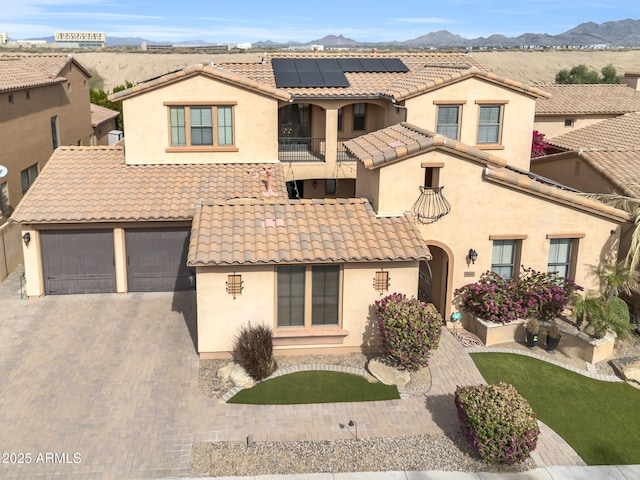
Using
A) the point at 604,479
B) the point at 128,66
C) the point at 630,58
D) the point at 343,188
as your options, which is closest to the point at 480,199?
the point at 604,479

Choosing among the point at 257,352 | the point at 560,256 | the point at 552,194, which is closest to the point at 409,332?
the point at 257,352

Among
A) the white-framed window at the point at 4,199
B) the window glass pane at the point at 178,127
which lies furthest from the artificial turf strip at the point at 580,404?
the white-framed window at the point at 4,199

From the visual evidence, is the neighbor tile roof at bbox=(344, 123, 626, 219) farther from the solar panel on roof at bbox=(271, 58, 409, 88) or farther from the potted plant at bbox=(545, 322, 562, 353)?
the solar panel on roof at bbox=(271, 58, 409, 88)

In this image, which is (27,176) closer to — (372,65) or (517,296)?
(372,65)

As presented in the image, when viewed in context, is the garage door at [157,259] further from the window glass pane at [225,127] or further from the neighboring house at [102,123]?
the neighboring house at [102,123]

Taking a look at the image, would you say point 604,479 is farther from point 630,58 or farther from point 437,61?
point 630,58
